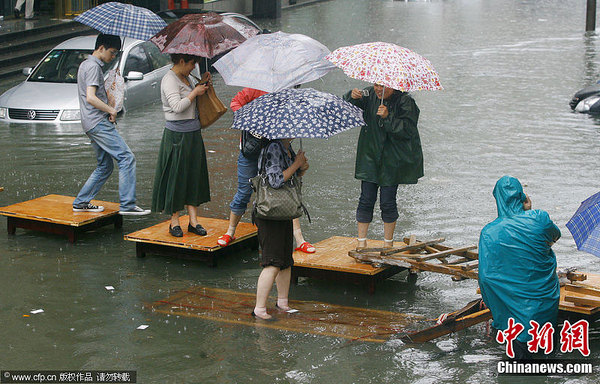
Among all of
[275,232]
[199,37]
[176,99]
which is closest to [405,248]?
[275,232]

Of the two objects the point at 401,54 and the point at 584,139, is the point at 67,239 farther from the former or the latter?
the point at 584,139

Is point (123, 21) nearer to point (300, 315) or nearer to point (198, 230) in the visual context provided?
point (198, 230)

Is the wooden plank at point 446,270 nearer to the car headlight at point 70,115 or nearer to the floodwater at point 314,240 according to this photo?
the floodwater at point 314,240

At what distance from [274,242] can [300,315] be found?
68 centimetres

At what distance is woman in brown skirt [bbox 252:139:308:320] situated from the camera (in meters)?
6.92

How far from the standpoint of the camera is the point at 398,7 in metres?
41.0

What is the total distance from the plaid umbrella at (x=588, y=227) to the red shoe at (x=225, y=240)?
3380 millimetres

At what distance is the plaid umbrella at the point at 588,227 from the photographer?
5.60 m

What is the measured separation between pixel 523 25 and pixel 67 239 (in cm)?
2573

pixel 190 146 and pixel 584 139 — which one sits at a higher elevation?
pixel 190 146

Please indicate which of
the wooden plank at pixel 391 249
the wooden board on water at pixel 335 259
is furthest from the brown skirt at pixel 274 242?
the wooden plank at pixel 391 249

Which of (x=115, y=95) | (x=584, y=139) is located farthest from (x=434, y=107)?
(x=115, y=95)

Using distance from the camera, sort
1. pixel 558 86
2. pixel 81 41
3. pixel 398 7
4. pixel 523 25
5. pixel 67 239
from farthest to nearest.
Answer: pixel 398 7 → pixel 523 25 → pixel 558 86 → pixel 81 41 → pixel 67 239

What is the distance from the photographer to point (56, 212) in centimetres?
916
